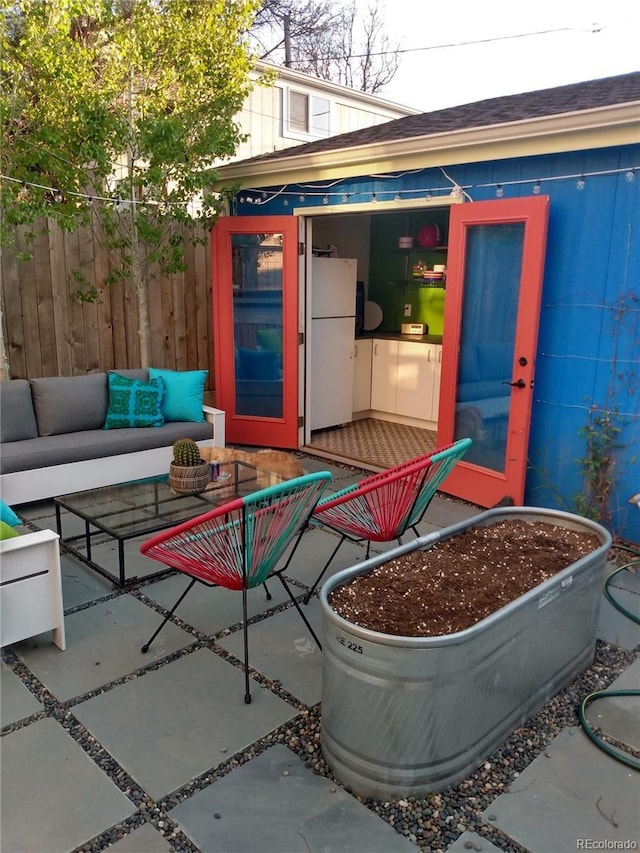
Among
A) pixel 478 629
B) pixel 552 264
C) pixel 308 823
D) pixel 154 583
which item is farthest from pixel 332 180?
pixel 308 823

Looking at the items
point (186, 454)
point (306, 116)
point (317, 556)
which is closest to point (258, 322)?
point (186, 454)

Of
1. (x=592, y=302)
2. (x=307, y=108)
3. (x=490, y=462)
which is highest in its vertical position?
(x=307, y=108)

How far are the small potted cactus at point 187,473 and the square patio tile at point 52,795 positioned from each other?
1605 mm

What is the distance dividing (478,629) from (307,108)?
878 centimetres

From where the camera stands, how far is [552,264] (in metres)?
4.10

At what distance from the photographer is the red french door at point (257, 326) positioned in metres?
5.74

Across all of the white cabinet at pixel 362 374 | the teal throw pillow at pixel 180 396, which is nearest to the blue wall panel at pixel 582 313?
the teal throw pillow at pixel 180 396

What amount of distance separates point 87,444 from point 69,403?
41 centimetres

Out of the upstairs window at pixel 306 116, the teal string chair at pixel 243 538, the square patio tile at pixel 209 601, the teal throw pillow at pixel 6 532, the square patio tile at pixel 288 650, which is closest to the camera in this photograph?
the teal string chair at pixel 243 538

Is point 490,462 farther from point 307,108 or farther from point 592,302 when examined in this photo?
point 307,108

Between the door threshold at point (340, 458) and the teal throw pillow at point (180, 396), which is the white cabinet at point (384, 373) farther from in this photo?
the teal throw pillow at point (180, 396)

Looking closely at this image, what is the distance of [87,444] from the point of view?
445 cm

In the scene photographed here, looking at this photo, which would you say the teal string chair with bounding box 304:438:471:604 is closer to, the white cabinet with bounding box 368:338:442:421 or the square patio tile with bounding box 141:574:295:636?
the square patio tile with bounding box 141:574:295:636

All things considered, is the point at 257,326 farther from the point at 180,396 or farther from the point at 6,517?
the point at 6,517
